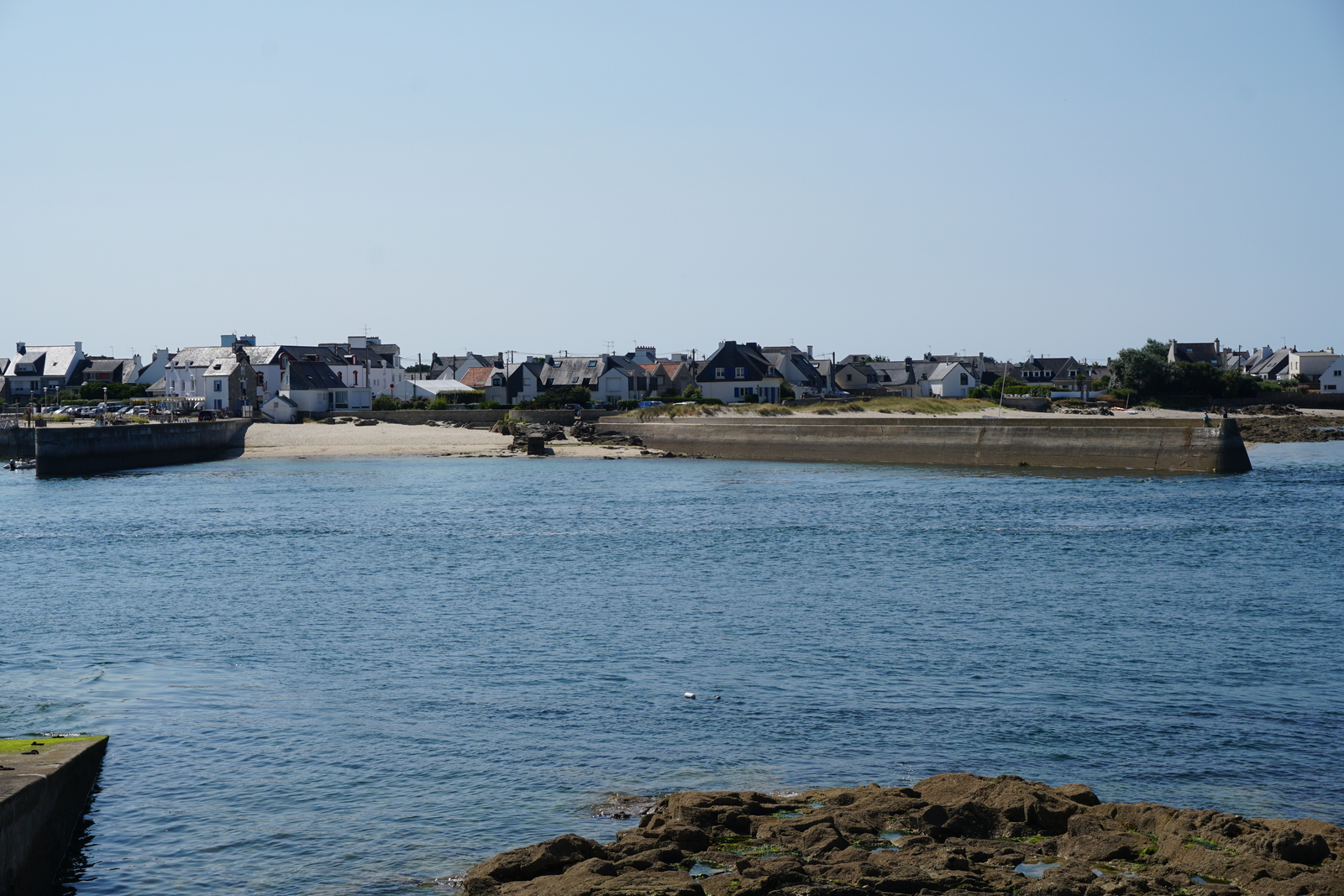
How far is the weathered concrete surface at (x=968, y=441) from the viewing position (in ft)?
188

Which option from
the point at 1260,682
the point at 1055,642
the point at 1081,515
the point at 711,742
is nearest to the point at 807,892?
the point at 711,742

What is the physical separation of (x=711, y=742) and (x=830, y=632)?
7393mm

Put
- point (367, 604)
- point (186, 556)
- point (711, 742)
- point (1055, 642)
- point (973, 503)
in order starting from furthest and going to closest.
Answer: point (973, 503) → point (186, 556) → point (367, 604) → point (1055, 642) → point (711, 742)

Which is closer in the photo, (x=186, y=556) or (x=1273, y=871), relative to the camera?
(x=1273, y=871)

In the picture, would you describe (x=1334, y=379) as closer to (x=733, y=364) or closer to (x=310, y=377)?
(x=733, y=364)

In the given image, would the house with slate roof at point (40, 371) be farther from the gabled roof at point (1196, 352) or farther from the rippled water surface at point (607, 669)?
the gabled roof at point (1196, 352)

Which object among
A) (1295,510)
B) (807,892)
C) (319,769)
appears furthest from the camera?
(1295,510)

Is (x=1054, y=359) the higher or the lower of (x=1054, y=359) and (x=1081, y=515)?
the higher

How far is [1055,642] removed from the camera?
68.7 feet

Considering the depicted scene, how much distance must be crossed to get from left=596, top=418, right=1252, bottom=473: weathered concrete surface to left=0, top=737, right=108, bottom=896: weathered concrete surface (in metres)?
55.5

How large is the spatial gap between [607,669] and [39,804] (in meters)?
9.71

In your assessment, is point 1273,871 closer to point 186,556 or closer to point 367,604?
point 367,604

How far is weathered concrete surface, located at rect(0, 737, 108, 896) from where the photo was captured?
31.8 ft

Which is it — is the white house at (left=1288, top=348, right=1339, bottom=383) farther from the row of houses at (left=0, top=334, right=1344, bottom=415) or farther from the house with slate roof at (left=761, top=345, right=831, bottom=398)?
the house with slate roof at (left=761, top=345, right=831, bottom=398)
